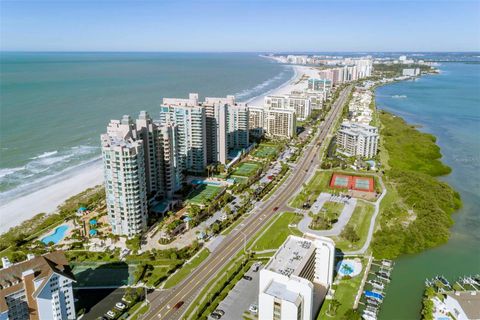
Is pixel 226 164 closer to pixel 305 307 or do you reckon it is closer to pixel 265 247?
pixel 265 247

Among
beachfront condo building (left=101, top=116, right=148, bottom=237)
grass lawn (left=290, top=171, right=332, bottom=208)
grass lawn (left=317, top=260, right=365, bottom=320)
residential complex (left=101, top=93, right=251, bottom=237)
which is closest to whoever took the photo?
grass lawn (left=317, top=260, right=365, bottom=320)

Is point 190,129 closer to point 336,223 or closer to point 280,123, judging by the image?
point 336,223

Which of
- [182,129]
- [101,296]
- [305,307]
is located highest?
[182,129]

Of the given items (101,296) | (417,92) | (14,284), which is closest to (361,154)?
(101,296)

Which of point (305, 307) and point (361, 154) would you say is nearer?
point (305, 307)

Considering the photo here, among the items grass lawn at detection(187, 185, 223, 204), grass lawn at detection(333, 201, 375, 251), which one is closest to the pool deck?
grass lawn at detection(333, 201, 375, 251)

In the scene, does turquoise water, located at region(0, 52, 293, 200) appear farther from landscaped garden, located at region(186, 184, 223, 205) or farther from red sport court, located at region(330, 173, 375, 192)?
red sport court, located at region(330, 173, 375, 192)

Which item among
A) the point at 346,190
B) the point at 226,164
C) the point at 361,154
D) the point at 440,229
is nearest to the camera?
the point at 440,229
